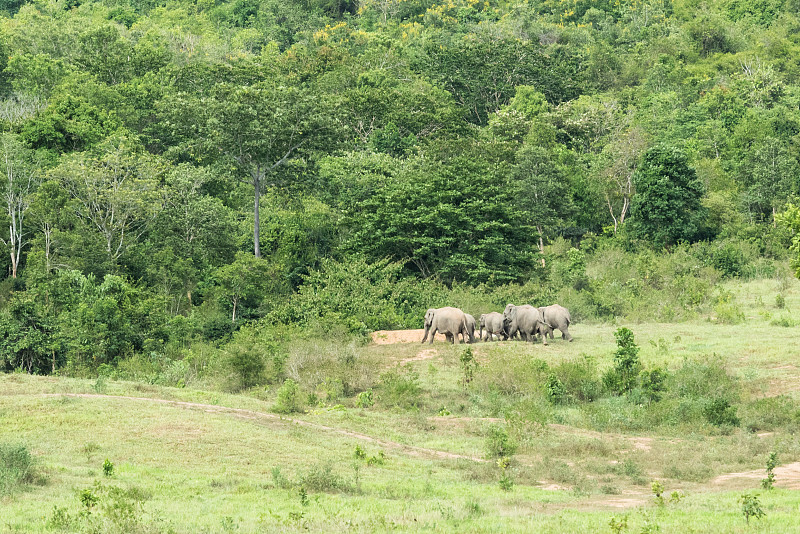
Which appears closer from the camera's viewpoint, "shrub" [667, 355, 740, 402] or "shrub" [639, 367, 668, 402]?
"shrub" [667, 355, 740, 402]

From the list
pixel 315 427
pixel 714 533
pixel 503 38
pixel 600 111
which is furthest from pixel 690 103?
pixel 714 533

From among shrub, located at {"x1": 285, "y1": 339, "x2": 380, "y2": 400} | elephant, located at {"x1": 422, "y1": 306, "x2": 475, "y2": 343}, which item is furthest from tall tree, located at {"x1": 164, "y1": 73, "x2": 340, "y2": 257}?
shrub, located at {"x1": 285, "y1": 339, "x2": 380, "y2": 400}

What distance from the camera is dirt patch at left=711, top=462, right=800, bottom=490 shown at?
11.6 meters

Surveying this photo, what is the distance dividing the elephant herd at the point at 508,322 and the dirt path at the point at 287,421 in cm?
888

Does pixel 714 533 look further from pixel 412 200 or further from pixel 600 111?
Answer: pixel 600 111

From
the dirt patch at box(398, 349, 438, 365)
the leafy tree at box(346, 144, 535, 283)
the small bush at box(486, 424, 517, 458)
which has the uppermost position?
the leafy tree at box(346, 144, 535, 283)

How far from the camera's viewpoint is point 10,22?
216ft

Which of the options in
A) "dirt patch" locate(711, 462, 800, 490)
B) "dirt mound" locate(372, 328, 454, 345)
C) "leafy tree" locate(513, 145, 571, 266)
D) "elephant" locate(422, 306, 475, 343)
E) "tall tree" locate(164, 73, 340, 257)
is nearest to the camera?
"dirt patch" locate(711, 462, 800, 490)

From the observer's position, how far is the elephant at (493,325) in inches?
949

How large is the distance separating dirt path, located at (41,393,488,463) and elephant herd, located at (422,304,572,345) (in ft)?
29.1

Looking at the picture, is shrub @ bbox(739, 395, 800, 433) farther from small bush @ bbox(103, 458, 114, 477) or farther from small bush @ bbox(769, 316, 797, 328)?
small bush @ bbox(103, 458, 114, 477)

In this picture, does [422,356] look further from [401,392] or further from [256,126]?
[256,126]

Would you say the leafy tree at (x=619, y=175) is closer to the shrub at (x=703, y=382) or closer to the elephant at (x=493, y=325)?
the elephant at (x=493, y=325)

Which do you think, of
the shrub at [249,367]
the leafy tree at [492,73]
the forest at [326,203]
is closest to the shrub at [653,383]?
the forest at [326,203]
